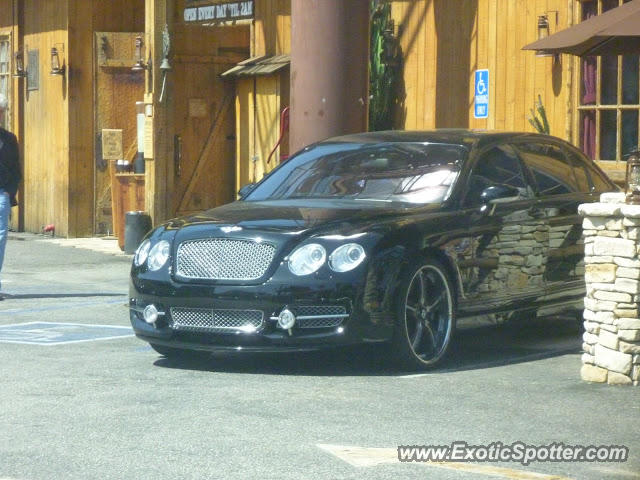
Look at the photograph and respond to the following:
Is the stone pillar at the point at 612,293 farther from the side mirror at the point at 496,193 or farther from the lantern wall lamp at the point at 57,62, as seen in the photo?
the lantern wall lamp at the point at 57,62

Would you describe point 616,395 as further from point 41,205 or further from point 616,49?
point 41,205

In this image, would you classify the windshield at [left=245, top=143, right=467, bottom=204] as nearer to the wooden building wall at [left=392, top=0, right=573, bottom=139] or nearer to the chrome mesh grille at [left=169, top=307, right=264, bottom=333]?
the chrome mesh grille at [left=169, top=307, right=264, bottom=333]

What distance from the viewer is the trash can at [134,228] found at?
17.3 m

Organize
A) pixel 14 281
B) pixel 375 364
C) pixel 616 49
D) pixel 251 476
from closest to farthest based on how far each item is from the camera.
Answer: pixel 251 476, pixel 375 364, pixel 616 49, pixel 14 281

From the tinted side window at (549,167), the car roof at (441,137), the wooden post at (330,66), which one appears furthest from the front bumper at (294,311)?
the wooden post at (330,66)

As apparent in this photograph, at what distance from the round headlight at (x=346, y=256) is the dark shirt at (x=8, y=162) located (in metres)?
6.02

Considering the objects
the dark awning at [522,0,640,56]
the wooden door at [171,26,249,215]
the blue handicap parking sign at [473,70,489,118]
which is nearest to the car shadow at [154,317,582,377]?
the dark awning at [522,0,640,56]

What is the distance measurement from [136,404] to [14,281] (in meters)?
7.53

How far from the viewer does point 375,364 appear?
8766mm

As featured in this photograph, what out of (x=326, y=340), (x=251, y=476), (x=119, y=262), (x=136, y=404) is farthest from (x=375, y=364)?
(x=119, y=262)

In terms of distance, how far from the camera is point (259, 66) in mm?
18109

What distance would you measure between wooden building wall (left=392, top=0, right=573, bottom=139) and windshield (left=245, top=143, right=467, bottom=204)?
458 centimetres

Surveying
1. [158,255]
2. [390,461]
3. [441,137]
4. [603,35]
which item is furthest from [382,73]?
[390,461]

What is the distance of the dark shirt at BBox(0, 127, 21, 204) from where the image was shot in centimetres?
1336
